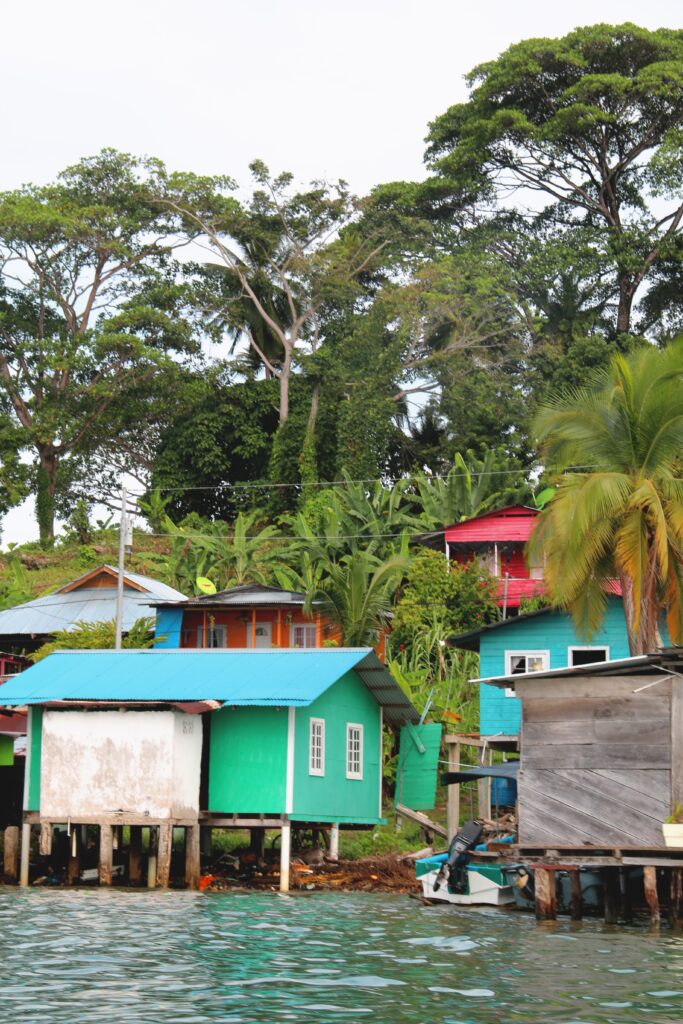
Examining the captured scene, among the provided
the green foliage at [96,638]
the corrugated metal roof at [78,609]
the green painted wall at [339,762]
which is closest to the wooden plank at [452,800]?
the green painted wall at [339,762]

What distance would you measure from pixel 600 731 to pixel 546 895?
2916mm

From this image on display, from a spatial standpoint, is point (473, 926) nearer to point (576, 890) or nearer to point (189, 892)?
point (576, 890)

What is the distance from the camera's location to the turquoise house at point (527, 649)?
38.0 m

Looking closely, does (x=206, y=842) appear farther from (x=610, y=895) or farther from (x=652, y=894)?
(x=652, y=894)

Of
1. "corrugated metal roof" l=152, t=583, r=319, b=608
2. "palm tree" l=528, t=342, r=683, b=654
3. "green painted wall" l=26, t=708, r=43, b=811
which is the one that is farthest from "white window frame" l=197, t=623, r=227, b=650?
"palm tree" l=528, t=342, r=683, b=654

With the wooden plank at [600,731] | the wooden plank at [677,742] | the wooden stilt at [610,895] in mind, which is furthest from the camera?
the wooden stilt at [610,895]

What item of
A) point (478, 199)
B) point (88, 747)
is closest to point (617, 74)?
point (478, 199)

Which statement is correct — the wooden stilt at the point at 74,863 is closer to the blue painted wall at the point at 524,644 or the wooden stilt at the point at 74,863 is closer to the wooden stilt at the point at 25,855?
the wooden stilt at the point at 25,855

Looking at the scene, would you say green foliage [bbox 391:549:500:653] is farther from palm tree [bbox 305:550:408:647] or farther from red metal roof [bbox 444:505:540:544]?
palm tree [bbox 305:550:408:647]

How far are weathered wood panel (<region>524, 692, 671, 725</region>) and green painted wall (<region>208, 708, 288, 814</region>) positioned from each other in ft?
24.8

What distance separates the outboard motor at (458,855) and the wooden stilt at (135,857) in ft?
24.8

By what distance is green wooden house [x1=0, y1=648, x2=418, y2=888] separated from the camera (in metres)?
31.1

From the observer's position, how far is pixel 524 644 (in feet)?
126

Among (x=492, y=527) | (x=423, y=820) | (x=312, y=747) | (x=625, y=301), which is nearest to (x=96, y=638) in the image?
(x=492, y=527)
